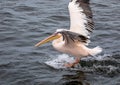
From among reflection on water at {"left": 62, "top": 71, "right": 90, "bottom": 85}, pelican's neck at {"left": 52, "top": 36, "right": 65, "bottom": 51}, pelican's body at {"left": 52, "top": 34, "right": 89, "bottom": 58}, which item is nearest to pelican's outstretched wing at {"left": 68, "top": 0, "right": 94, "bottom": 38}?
pelican's body at {"left": 52, "top": 34, "right": 89, "bottom": 58}

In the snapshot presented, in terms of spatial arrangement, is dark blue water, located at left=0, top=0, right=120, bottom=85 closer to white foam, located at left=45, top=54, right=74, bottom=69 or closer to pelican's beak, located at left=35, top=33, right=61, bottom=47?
white foam, located at left=45, top=54, right=74, bottom=69

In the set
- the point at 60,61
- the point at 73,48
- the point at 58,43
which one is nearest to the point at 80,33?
the point at 73,48

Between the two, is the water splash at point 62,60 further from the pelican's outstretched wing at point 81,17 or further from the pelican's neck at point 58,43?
the pelican's outstretched wing at point 81,17

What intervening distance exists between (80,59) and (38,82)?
5.67 feet

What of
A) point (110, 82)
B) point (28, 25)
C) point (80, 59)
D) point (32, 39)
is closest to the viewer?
point (110, 82)

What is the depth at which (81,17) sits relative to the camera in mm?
10508

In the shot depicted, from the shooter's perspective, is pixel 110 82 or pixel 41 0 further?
pixel 41 0

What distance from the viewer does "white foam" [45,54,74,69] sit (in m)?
10.7

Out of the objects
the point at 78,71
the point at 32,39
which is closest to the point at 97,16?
the point at 32,39

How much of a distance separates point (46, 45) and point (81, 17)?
1952mm

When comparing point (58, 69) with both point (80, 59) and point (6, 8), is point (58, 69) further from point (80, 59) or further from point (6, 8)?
point (6, 8)

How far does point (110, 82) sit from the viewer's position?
9555mm

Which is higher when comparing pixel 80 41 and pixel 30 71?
pixel 80 41

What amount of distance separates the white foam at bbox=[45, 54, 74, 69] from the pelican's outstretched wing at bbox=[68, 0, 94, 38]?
110cm
